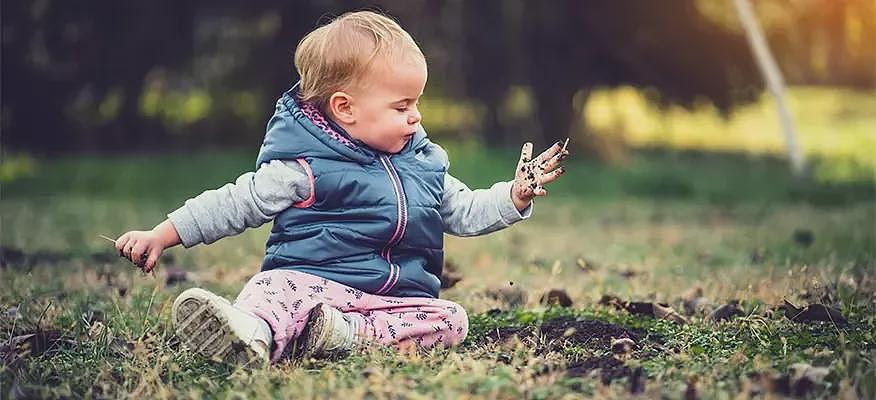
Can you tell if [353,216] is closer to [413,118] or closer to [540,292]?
[413,118]

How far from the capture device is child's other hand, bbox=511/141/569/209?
337cm

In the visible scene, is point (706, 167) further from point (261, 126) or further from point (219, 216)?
point (219, 216)

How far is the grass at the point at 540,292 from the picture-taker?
2.84 meters

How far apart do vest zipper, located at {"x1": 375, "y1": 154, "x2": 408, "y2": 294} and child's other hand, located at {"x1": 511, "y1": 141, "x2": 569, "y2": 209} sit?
0.34m

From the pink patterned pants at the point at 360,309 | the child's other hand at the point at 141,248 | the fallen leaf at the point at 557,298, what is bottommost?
the pink patterned pants at the point at 360,309

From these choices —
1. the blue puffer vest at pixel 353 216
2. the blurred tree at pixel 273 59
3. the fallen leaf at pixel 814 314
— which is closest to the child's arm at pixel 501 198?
the blue puffer vest at pixel 353 216

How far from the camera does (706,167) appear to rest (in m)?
13.5

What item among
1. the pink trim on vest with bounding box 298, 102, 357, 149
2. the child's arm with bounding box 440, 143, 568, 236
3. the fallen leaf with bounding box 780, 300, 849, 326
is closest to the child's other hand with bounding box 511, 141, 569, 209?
the child's arm with bounding box 440, 143, 568, 236

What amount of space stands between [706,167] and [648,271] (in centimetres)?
848

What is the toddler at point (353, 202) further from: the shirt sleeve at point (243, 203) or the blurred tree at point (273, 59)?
the blurred tree at point (273, 59)

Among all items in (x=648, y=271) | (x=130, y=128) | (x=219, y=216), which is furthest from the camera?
(x=130, y=128)

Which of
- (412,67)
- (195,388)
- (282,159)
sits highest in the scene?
(412,67)

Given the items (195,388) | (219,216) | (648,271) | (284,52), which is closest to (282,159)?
(219,216)

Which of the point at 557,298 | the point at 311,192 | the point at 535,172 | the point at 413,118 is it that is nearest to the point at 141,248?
the point at 311,192
